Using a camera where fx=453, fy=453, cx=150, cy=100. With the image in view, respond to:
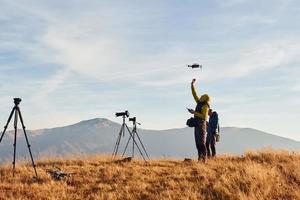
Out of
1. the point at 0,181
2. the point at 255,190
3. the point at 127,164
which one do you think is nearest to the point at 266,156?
the point at 127,164

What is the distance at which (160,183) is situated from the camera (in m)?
13.6


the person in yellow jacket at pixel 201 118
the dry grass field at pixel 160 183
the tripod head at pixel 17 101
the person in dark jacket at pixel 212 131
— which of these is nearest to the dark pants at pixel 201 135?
the person in yellow jacket at pixel 201 118

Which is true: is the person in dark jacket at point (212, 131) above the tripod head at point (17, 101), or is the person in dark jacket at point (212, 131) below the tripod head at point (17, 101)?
below

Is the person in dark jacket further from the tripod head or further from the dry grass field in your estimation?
the tripod head

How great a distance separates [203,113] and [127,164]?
3.70m

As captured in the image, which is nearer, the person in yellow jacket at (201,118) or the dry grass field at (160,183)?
the dry grass field at (160,183)

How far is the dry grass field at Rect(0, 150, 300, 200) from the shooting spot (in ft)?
38.6

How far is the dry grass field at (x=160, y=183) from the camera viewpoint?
11773 mm

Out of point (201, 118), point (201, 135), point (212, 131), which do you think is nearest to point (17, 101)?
point (201, 118)

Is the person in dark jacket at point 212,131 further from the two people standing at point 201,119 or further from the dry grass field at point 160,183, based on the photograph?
the dry grass field at point 160,183

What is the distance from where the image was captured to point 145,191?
12.6 meters

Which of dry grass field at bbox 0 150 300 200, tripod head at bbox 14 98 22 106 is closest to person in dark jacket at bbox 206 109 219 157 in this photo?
dry grass field at bbox 0 150 300 200

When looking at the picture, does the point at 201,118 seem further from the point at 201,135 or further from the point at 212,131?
the point at 212,131

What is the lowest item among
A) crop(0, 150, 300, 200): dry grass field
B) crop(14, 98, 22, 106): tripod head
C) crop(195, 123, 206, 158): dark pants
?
crop(0, 150, 300, 200): dry grass field
